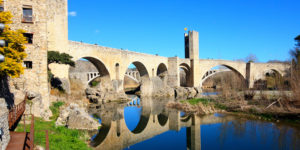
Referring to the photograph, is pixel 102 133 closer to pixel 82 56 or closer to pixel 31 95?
pixel 31 95

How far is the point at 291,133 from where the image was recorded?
33.8ft

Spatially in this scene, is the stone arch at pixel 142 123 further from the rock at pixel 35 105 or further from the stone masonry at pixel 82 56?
the stone masonry at pixel 82 56

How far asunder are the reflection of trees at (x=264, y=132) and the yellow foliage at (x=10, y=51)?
30.2ft

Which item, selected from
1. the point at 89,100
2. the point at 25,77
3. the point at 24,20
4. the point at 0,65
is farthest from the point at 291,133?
Result: the point at 89,100

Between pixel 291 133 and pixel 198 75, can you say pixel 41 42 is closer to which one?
pixel 291 133

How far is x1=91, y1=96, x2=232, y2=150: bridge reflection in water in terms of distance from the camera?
9.97 metres

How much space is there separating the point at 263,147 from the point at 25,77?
11887 millimetres

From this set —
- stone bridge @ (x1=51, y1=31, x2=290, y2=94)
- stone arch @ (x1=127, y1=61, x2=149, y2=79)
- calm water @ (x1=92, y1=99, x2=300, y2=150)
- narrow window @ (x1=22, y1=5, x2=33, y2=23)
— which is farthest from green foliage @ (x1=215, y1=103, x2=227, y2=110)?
stone arch @ (x1=127, y1=61, x2=149, y2=79)

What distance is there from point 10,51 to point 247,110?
A: 14.5 metres

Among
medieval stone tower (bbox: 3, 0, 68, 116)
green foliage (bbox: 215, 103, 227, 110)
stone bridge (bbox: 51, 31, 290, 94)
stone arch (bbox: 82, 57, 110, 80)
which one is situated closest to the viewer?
medieval stone tower (bbox: 3, 0, 68, 116)

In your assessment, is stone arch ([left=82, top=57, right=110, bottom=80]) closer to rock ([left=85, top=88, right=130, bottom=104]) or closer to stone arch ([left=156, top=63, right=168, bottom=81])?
rock ([left=85, top=88, right=130, bottom=104])

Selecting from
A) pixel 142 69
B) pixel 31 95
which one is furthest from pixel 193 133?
pixel 142 69

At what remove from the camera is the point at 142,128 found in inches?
514

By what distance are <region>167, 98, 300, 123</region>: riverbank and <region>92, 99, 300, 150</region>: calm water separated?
0.98m
